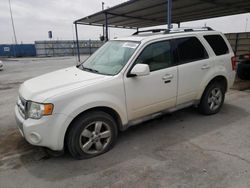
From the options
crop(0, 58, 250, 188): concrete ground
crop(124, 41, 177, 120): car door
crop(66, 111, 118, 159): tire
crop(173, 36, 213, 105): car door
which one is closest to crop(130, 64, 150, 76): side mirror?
crop(124, 41, 177, 120): car door

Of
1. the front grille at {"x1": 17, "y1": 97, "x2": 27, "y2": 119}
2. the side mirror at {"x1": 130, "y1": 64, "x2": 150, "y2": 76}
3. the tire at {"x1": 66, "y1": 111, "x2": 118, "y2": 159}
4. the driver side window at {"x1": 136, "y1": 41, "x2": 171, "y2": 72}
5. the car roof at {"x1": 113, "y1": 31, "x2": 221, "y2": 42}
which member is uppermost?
the car roof at {"x1": 113, "y1": 31, "x2": 221, "y2": 42}

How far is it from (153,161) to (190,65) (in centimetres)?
204

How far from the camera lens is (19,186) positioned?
2.55 m

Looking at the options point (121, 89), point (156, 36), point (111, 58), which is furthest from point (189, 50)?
point (121, 89)

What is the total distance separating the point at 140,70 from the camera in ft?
10.2

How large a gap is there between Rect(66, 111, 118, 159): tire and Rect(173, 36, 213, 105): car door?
1569mm

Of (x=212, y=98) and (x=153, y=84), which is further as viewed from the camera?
(x=212, y=98)

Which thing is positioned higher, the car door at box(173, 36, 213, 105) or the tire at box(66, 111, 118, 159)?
the car door at box(173, 36, 213, 105)

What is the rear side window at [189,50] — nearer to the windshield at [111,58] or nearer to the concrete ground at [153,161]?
the windshield at [111,58]

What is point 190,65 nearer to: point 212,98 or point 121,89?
point 212,98

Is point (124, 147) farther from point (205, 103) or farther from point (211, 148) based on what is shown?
point (205, 103)

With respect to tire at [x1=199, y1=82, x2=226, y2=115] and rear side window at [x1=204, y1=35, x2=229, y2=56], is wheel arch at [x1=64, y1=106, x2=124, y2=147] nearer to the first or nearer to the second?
tire at [x1=199, y1=82, x2=226, y2=115]

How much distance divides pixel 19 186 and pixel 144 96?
2198 millimetres

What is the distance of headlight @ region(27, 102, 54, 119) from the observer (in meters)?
2.65
